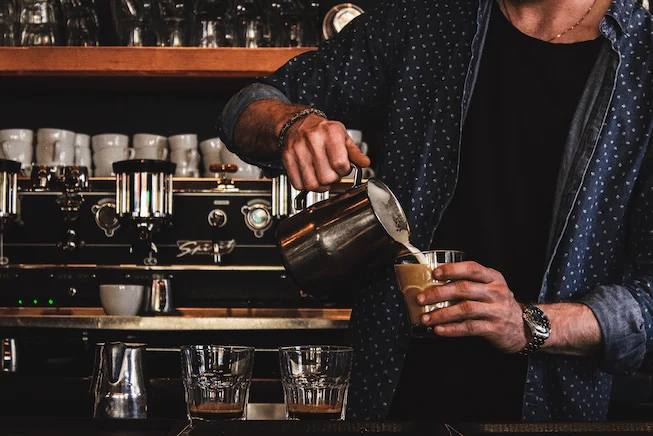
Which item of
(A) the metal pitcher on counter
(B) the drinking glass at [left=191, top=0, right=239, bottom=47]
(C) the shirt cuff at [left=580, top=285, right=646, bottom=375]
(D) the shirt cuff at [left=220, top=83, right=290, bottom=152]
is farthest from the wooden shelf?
(C) the shirt cuff at [left=580, top=285, right=646, bottom=375]

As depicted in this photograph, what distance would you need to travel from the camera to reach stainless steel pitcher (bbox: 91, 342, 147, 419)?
1.14 meters

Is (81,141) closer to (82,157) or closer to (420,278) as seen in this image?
(82,157)

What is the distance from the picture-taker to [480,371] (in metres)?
1.45

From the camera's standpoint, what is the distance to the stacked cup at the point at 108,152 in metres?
3.41

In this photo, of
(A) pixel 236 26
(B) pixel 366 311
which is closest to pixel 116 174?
(A) pixel 236 26

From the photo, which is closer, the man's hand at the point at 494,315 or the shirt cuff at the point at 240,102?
the man's hand at the point at 494,315

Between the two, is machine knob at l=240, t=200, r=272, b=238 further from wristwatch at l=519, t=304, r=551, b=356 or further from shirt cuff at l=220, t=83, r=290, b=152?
wristwatch at l=519, t=304, r=551, b=356

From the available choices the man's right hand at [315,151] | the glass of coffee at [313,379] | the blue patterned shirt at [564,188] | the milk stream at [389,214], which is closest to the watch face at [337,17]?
the blue patterned shirt at [564,188]

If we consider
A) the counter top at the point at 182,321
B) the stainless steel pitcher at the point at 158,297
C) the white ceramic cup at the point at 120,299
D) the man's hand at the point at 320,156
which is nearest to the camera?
the man's hand at the point at 320,156

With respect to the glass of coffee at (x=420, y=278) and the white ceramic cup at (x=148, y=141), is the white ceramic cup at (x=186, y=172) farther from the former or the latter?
the glass of coffee at (x=420, y=278)

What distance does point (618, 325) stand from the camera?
1.34 meters

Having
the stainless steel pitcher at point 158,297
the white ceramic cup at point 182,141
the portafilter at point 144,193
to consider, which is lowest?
the stainless steel pitcher at point 158,297

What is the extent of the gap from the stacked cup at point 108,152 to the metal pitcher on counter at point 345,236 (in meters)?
2.16

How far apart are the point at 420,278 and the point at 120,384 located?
1.41 feet
